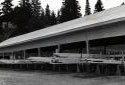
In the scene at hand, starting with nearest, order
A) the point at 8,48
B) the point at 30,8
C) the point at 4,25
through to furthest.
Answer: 1. the point at 8,48
2. the point at 4,25
3. the point at 30,8

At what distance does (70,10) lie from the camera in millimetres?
110312

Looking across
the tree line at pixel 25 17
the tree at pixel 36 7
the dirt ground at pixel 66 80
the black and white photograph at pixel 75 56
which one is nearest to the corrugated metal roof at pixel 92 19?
the black and white photograph at pixel 75 56

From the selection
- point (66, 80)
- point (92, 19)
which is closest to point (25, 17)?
point (92, 19)

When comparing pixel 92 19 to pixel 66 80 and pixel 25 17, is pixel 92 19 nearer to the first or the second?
pixel 66 80

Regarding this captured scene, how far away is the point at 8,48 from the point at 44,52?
928 centimetres

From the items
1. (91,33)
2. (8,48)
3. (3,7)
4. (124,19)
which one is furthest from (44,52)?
(3,7)

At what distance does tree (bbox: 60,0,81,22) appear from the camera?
10856cm

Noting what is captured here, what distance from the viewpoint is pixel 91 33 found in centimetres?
3628

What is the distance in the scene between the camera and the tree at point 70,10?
109 meters

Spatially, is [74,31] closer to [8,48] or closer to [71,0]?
[8,48]

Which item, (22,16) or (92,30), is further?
(22,16)

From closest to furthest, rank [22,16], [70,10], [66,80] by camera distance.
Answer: [66,80] < [70,10] < [22,16]

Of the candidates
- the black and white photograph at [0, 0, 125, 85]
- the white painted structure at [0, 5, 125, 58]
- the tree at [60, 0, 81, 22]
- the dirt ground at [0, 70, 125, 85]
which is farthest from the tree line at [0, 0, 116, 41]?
the dirt ground at [0, 70, 125, 85]

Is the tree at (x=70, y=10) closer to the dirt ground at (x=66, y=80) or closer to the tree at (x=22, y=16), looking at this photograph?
the tree at (x=22, y=16)
